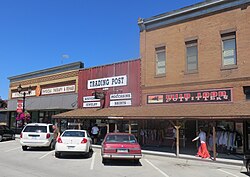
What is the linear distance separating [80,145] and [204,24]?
1054 cm

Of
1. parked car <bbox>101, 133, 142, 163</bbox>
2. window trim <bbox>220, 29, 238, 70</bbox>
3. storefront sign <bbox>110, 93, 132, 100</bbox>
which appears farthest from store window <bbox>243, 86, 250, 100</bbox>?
storefront sign <bbox>110, 93, 132, 100</bbox>

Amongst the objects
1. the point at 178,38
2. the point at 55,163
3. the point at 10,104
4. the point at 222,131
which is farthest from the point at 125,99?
the point at 10,104

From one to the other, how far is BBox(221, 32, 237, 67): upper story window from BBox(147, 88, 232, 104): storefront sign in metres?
1.73

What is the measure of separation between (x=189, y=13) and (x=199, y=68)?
12.3 feet

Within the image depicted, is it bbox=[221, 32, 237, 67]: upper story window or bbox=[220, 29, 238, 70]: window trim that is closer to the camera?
bbox=[220, 29, 238, 70]: window trim

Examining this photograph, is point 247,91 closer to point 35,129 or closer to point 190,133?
point 190,133

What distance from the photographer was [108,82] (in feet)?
77.4

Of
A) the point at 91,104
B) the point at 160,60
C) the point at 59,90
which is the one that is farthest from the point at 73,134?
the point at 59,90

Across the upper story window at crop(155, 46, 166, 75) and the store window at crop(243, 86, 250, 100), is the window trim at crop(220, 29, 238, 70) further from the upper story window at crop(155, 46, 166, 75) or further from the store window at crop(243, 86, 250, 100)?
the upper story window at crop(155, 46, 166, 75)

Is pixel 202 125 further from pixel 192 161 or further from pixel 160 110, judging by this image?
pixel 192 161

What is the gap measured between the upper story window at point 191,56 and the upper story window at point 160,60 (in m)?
1.77

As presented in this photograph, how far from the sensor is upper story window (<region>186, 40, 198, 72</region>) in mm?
18914

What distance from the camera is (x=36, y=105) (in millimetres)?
30641

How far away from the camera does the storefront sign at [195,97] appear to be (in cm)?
1700
